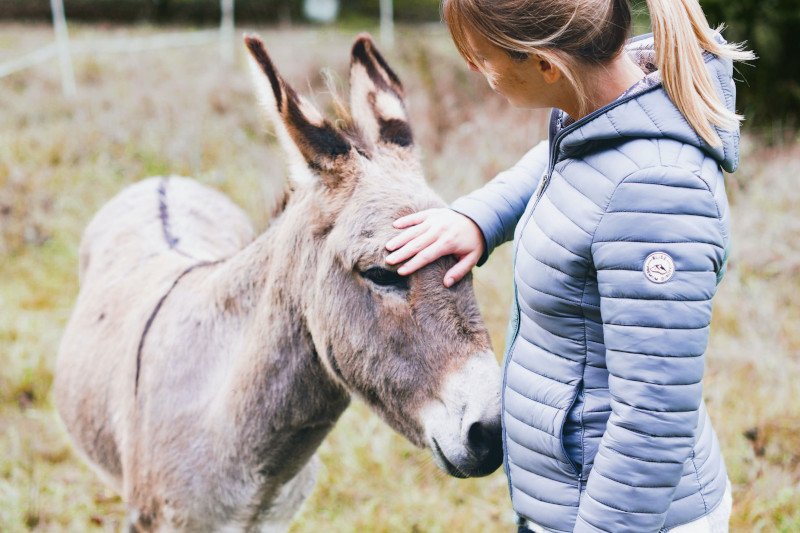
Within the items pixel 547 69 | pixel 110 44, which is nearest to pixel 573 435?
pixel 547 69

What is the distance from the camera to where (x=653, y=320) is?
124 cm

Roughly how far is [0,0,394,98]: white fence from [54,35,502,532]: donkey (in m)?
6.66

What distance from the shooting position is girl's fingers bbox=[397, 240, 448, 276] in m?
1.64

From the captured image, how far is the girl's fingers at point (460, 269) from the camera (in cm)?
166

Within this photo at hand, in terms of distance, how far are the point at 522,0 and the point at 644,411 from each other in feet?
2.57

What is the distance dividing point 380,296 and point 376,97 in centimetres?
71

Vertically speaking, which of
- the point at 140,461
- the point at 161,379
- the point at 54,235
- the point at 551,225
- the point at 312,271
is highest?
the point at 551,225

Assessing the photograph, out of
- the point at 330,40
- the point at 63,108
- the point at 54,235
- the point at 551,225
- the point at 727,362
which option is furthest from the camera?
the point at 330,40

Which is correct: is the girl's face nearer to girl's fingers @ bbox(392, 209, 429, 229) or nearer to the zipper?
the zipper

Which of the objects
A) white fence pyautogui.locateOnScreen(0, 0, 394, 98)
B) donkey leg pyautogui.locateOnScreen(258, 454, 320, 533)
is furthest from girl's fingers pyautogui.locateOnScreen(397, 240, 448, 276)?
white fence pyautogui.locateOnScreen(0, 0, 394, 98)

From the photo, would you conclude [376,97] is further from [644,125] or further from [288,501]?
[288,501]

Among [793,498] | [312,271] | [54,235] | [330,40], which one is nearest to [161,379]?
[312,271]

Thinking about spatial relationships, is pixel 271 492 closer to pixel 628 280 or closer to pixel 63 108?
pixel 628 280

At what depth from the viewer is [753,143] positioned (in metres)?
6.42
